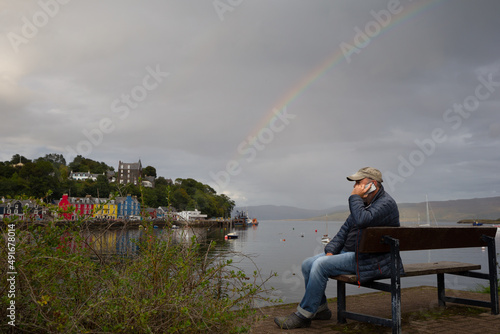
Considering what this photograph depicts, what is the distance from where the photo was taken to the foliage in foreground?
10.8 feet

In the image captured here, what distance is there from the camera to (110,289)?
3.48 m

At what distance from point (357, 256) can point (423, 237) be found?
0.93m

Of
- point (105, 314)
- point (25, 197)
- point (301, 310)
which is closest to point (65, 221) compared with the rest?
point (25, 197)

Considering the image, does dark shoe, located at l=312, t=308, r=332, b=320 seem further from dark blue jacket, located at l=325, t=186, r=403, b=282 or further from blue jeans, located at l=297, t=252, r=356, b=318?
dark blue jacket, located at l=325, t=186, r=403, b=282

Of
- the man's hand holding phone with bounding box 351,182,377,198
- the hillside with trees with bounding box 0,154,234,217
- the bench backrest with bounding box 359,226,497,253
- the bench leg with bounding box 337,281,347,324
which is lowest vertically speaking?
the bench leg with bounding box 337,281,347,324

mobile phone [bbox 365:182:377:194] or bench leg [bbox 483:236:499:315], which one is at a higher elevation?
mobile phone [bbox 365:182:377:194]

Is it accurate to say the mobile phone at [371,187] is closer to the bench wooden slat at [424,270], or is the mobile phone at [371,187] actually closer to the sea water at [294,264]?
the bench wooden slat at [424,270]

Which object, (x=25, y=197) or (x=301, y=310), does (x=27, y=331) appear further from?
(x=301, y=310)

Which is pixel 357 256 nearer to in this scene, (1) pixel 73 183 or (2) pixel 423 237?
(2) pixel 423 237

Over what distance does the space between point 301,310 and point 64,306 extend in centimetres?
259

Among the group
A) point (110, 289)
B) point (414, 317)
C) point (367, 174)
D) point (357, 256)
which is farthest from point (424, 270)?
point (110, 289)

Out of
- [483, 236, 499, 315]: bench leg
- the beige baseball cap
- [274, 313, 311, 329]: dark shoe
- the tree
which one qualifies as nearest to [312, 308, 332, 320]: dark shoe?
[274, 313, 311, 329]: dark shoe

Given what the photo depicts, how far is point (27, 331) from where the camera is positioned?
11.2ft

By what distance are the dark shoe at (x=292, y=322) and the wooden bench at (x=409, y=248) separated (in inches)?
18.5
